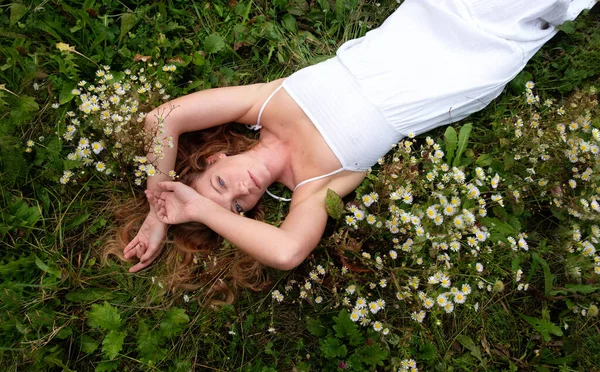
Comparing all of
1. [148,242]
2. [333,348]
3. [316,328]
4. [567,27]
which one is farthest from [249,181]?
[567,27]

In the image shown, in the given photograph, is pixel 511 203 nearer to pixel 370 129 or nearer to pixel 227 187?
Answer: pixel 370 129

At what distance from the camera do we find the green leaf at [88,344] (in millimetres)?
2865

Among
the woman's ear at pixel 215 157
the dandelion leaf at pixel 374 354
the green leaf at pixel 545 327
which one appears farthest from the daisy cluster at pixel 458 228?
the woman's ear at pixel 215 157

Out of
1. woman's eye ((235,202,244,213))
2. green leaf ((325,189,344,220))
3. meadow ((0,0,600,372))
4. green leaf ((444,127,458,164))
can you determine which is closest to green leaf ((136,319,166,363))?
meadow ((0,0,600,372))

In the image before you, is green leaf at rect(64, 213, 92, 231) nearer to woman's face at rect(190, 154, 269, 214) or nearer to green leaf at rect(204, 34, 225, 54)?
woman's face at rect(190, 154, 269, 214)

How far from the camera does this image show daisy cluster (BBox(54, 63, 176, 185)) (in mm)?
2668

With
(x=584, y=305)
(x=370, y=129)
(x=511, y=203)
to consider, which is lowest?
(x=584, y=305)

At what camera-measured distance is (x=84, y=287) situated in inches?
119

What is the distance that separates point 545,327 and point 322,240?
157 cm

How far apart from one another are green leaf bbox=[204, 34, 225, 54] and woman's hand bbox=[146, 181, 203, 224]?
117 cm

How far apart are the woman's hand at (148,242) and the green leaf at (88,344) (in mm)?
489

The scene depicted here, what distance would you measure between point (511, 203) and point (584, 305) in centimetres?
84

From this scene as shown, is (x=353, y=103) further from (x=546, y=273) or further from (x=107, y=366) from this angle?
(x=107, y=366)

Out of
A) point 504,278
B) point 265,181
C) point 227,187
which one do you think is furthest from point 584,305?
point 227,187
